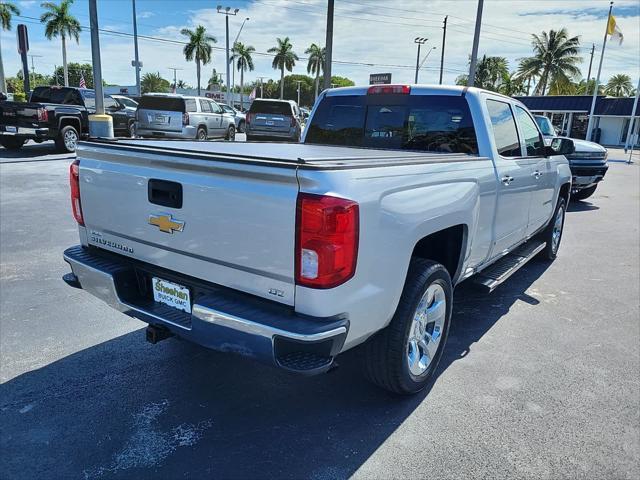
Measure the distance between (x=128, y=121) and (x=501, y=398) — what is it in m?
18.0

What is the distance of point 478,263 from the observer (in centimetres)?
398

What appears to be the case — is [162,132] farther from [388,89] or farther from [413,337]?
[413,337]

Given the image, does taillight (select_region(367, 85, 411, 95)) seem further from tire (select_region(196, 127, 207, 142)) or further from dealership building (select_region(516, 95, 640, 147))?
dealership building (select_region(516, 95, 640, 147))

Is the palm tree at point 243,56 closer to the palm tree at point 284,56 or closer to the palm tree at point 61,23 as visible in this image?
the palm tree at point 284,56

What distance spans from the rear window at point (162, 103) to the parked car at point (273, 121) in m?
2.46

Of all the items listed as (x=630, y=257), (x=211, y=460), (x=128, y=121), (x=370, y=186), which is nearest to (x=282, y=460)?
(x=211, y=460)

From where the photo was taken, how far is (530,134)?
5.11 metres

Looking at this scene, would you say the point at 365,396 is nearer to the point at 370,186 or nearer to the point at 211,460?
the point at 211,460

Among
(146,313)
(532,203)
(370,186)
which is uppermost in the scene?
(370,186)

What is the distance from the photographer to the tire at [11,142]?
14607 millimetres

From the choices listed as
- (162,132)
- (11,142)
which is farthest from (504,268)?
(11,142)

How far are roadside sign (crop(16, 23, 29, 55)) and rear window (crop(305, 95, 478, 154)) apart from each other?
91.1 feet

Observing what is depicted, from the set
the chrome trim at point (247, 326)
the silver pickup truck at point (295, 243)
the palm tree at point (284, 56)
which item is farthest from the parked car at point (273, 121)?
the palm tree at point (284, 56)

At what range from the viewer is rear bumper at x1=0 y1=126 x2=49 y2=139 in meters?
14.0
